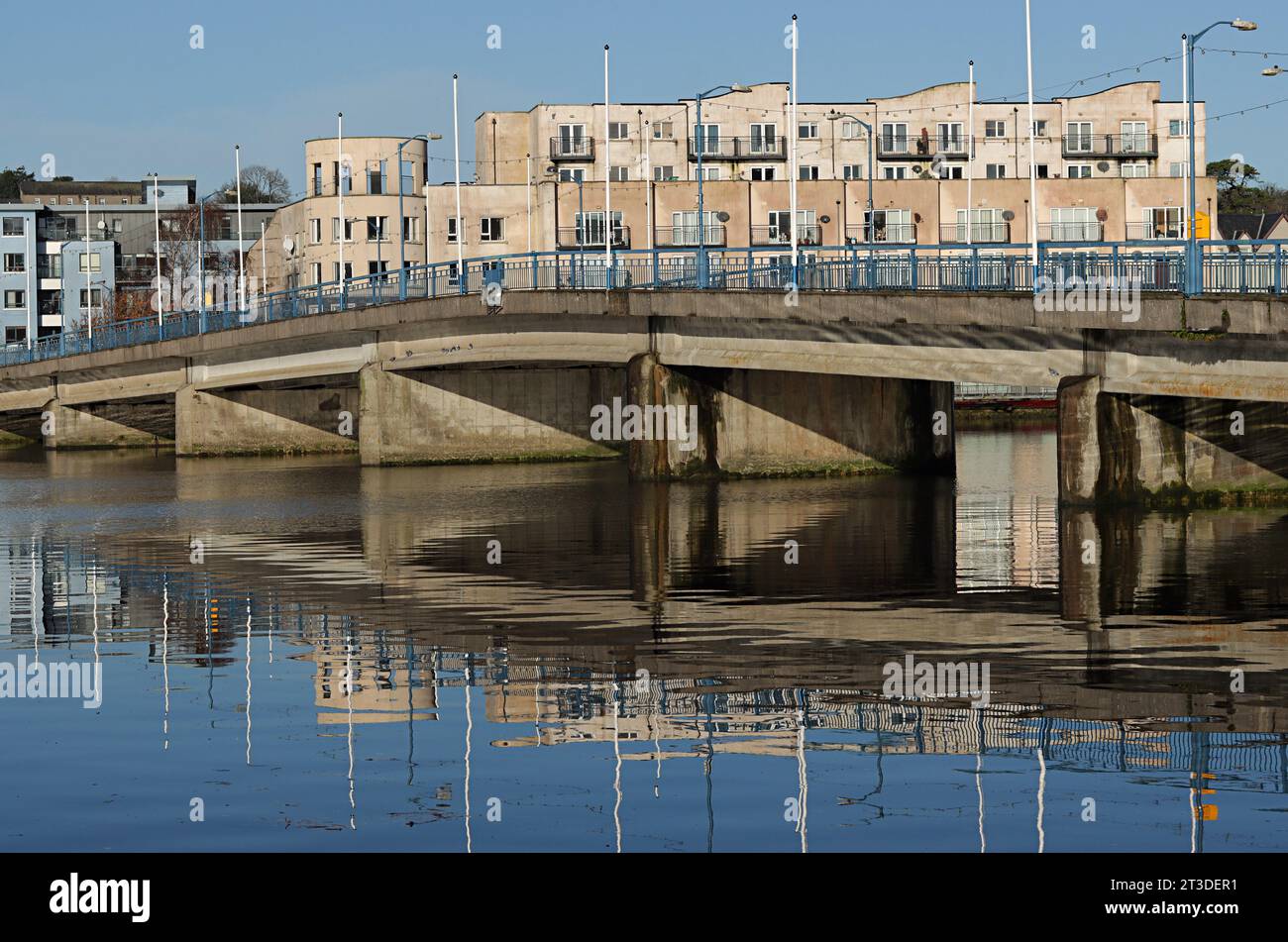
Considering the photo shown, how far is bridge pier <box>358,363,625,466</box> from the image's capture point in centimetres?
6788

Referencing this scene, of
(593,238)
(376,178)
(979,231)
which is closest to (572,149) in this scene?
(376,178)

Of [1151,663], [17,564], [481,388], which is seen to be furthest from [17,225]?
[1151,663]

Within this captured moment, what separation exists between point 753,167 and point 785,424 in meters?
67.6

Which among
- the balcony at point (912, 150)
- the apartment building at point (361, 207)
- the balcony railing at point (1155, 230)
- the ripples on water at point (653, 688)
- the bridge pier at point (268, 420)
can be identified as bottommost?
the ripples on water at point (653, 688)

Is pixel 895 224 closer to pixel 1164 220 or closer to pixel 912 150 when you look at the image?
pixel 1164 220

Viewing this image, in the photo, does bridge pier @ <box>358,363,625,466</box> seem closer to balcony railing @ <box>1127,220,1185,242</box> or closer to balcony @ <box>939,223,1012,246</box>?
balcony @ <box>939,223,1012,246</box>

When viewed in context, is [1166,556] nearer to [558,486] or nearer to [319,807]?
[319,807]

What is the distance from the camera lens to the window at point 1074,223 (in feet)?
347

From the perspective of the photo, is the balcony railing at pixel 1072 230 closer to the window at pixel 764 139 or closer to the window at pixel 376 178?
the window at pixel 764 139

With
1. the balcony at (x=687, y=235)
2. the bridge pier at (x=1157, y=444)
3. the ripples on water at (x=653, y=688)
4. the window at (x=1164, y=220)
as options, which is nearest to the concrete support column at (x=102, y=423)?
→ the balcony at (x=687, y=235)

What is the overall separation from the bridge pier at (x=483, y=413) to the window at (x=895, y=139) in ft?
179

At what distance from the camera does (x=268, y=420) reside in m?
80.4
